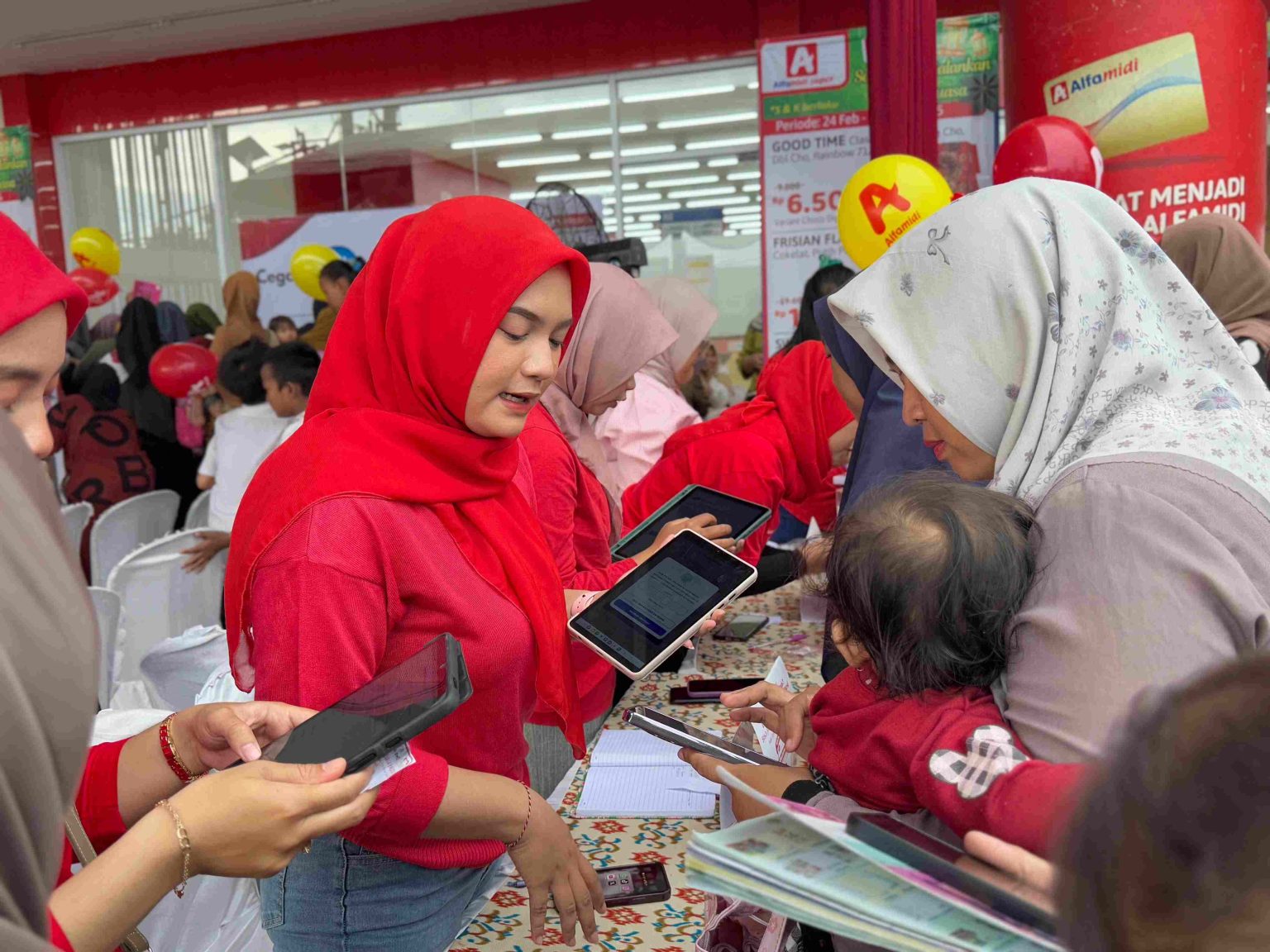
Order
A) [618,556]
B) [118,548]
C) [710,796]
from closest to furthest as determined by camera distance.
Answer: [710,796]
[618,556]
[118,548]

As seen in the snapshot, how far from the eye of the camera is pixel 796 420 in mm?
2887

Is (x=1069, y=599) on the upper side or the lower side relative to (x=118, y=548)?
upper

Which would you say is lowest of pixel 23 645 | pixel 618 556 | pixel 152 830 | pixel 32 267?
pixel 618 556

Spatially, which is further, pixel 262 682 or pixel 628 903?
pixel 628 903

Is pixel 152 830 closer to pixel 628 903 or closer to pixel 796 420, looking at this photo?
pixel 628 903

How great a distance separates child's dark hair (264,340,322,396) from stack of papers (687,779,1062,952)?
3485 mm

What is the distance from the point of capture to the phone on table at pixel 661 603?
147 centimetres

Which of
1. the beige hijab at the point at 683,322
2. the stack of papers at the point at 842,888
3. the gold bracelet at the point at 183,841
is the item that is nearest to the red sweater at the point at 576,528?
the gold bracelet at the point at 183,841

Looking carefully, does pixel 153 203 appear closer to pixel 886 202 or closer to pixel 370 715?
pixel 886 202

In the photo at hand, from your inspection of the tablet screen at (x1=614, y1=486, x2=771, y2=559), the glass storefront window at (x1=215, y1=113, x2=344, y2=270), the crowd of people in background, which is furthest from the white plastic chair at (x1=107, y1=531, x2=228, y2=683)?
the glass storefront window at (x1=215, y1=113, x2=344, y2=270)

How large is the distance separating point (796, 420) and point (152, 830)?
228 centimetres

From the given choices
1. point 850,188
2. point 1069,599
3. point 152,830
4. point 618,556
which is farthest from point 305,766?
point 850,188

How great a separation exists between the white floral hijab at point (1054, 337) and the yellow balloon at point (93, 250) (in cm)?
722

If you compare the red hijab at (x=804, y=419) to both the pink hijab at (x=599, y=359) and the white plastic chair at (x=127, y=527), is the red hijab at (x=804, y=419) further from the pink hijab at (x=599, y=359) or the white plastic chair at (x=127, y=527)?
the white plastic chair at (x=127, y=527)
